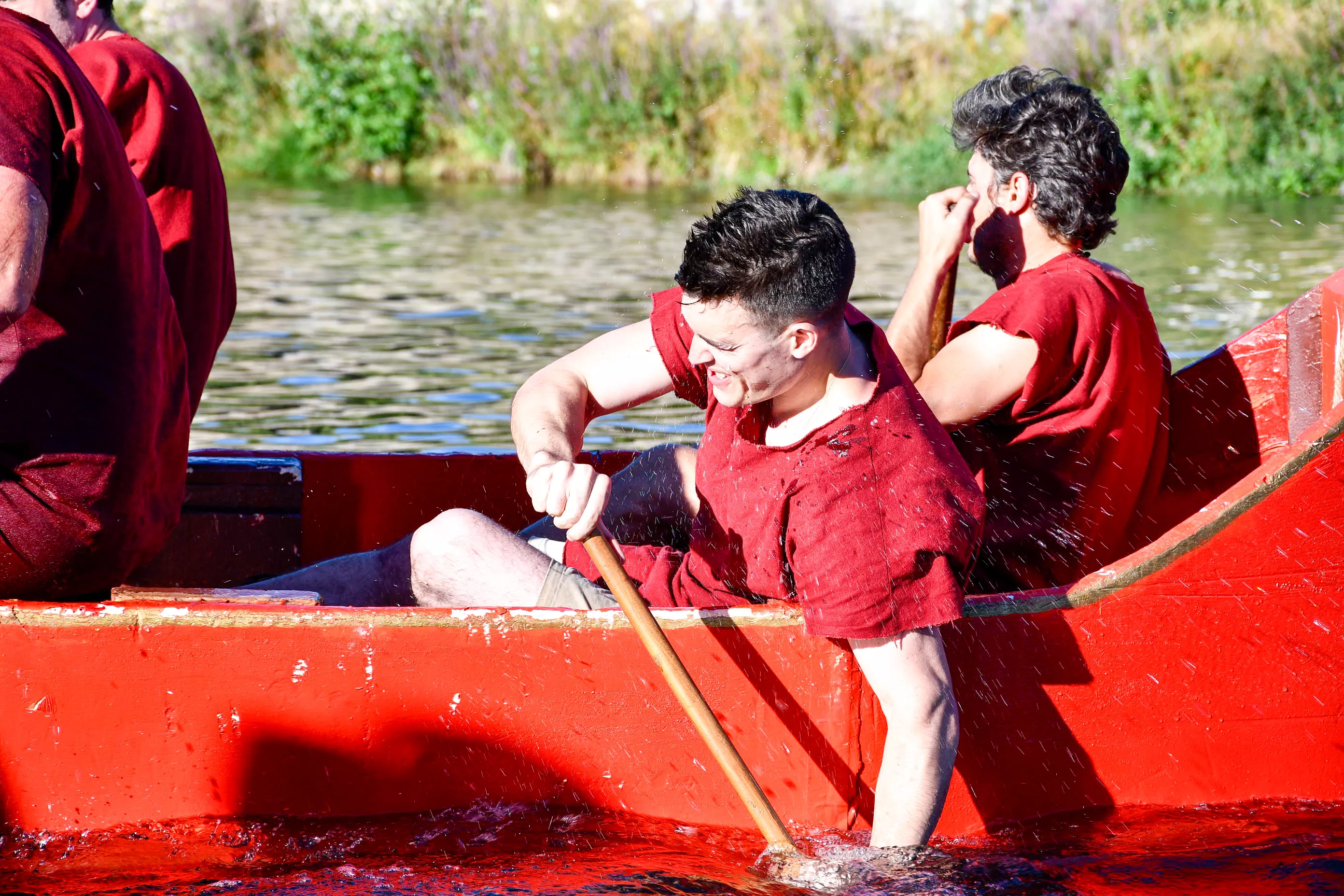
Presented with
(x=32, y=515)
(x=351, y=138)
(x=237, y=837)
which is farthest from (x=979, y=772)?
(x=351, y=138)

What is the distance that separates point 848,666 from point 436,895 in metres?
0.87

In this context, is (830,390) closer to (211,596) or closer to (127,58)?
(211,596)

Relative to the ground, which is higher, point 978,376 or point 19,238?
point 19,238

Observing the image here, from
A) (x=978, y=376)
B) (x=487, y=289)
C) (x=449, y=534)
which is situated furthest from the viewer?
(x=487, y=289)

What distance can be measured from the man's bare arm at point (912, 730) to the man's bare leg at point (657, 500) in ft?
2.82

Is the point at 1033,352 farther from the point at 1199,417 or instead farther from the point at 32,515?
the point at 32,515

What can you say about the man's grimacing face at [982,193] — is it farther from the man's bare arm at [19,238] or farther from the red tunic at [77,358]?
the man's bare arm at [19,238]

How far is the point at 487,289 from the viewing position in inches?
408

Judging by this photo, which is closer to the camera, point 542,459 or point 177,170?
point 542,459

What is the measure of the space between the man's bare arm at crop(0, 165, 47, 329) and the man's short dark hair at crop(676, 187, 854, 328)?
40.7 inches

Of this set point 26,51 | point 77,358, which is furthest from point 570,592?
point 26,51

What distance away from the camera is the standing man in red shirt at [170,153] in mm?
3145

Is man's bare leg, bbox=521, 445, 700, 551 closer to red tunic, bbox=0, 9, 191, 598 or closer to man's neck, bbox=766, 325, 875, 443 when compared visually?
man's neck, bbox=766, 325, 875, 443

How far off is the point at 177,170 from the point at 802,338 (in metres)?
1.52
